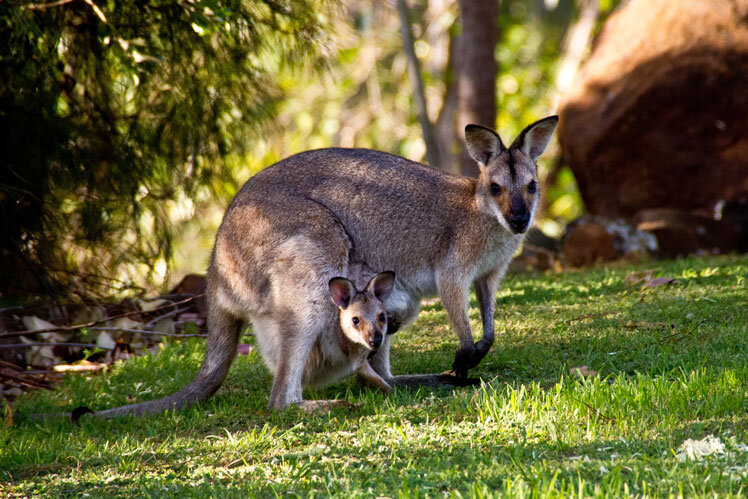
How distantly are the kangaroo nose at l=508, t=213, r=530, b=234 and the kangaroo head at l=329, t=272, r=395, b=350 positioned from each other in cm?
80

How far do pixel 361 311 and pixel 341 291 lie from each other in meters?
0.18

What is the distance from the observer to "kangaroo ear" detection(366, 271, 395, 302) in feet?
16.5

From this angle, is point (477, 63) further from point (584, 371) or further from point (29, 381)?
point (29, 381)

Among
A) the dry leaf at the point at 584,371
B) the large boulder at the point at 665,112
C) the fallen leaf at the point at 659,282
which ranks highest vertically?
the large boulder at the point at 665,112

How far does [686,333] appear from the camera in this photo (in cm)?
527

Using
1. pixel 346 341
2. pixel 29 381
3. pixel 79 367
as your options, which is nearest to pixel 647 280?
pixel 346 341

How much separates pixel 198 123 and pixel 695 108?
5.87 meters

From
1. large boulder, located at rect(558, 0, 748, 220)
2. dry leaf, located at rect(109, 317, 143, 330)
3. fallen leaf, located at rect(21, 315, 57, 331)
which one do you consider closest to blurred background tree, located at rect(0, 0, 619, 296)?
fallen leaf, located at rect(21, 315, 57, 331)

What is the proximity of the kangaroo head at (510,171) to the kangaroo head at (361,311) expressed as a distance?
0.83 meters

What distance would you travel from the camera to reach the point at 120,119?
788cm

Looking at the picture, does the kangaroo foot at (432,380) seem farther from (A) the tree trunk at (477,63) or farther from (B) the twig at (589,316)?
(A) the tree trunk at (477,63)

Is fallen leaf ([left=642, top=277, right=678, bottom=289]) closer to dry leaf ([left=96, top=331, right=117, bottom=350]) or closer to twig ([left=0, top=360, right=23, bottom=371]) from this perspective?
dry leaf ([left=96, top=331, right=117, bottom=350])

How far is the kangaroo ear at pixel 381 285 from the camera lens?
16.5 feet

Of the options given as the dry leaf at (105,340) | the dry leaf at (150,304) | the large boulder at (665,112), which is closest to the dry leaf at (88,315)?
the dry leaf at (105,340)
